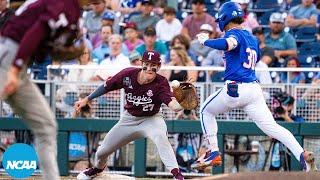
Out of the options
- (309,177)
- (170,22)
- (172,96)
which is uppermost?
(170,22)

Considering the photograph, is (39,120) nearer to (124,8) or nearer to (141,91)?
(141,91)

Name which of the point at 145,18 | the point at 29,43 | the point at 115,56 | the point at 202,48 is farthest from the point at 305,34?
the point at 29,43

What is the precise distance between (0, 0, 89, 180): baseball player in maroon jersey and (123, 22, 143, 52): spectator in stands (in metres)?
7.29

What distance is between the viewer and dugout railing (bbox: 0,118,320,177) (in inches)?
539

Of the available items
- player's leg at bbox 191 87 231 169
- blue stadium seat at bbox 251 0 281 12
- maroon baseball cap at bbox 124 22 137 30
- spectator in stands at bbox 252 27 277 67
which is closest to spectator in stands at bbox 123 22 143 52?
maroon baseball cap at bbox 124 22 137 30

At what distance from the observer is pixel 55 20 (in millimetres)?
7801

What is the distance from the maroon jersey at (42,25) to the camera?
768 cm

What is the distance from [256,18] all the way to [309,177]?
24.9 ft

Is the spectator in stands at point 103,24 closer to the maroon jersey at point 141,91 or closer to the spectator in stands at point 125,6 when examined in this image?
the spectator in stands at point 125,6

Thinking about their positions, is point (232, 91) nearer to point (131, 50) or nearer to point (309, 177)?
point (309, 177)

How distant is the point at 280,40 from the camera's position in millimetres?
15484

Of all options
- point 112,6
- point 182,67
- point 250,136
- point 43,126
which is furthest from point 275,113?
point 43,126

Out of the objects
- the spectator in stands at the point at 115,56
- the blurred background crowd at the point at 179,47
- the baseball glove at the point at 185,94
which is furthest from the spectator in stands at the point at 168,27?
the baseball glove at the point at 185,94

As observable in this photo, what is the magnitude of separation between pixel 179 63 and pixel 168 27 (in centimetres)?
185
